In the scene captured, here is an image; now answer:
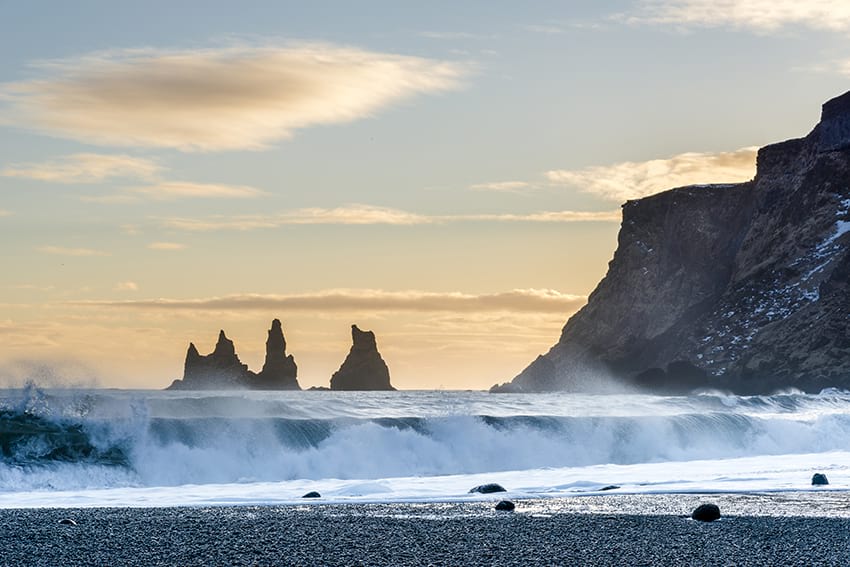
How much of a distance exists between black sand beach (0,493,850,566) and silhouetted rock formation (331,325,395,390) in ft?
480

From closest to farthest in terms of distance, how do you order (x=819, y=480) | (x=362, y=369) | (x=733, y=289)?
(x=819, y=480)
(x=733, y=289)
(x=362, y=369)

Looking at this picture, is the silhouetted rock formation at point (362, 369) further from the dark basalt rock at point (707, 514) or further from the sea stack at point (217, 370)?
the dark basalt rock at point (707, 514)

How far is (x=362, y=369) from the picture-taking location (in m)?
169

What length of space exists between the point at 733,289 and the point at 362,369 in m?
56.7

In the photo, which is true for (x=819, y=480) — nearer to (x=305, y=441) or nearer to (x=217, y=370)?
(x=305, y=441)

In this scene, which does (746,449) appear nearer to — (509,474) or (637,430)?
(637,430)

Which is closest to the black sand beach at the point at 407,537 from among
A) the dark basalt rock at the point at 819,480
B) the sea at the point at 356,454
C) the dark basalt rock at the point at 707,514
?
the dark basalt rock at the point at 707,514

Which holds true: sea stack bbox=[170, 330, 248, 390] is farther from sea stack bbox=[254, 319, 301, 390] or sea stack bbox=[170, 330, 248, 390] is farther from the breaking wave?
the breaking wave

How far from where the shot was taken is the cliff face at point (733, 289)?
114m

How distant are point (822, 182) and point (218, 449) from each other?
10316 cm

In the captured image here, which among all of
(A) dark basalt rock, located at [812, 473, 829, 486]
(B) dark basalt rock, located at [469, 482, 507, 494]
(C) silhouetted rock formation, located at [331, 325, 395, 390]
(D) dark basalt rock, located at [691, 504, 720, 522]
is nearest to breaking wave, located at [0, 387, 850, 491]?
(B) dark basalt rock, located at [469, 482, 507, 494]

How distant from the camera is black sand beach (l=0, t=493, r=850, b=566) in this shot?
14.4 meters

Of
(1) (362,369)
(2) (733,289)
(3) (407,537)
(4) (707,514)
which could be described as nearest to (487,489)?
(4) (707,514)

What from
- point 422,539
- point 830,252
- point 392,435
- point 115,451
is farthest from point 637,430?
point 830,252
